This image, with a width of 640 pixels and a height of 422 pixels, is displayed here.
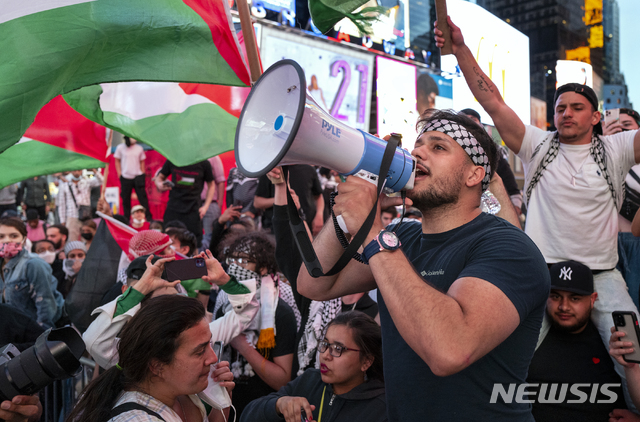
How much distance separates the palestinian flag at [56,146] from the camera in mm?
3715

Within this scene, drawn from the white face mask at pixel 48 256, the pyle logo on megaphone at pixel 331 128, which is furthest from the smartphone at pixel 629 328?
the white face mask at pixel 48 256

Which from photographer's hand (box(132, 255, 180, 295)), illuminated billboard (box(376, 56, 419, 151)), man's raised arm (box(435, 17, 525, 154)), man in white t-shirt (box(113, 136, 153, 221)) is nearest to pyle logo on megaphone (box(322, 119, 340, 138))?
man's raised arm (box(435, 17, 525, 154))

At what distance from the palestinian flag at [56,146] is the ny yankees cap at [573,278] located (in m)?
3.20

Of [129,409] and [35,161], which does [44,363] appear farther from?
[35,161]

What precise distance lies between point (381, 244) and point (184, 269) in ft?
5.98

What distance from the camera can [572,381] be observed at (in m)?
2.86

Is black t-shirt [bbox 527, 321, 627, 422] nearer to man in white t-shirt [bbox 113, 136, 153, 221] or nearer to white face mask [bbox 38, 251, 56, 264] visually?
white face mask [bbox 38, 251, 56, 264]

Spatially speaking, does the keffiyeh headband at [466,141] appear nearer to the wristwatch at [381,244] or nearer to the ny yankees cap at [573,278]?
the wristwatch at [381,244]

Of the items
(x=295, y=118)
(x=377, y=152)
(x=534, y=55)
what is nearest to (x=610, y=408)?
(x=377, y=152)

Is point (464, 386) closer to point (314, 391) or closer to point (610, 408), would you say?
point (314, 391)

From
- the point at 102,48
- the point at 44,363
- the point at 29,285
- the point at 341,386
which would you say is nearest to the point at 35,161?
the point at 102,48

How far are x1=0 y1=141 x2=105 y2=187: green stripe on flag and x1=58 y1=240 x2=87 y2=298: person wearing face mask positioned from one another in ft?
8.07

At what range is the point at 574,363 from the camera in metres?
2.89

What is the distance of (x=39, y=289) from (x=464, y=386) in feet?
14.8
